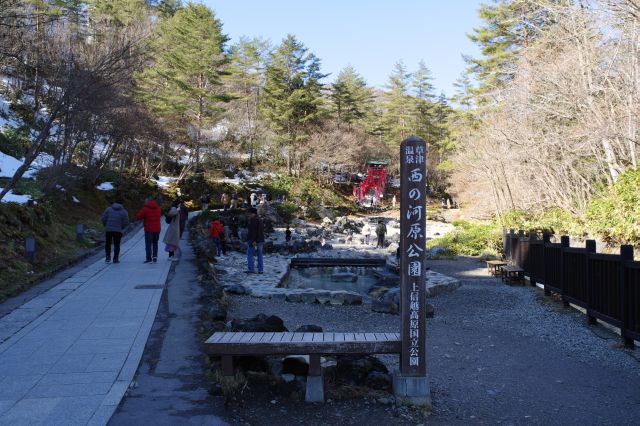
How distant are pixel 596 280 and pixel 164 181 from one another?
31.7m

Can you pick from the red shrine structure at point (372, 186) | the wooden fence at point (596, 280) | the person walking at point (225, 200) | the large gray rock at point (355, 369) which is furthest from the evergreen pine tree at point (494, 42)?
the large gray rock at point (355, 369)

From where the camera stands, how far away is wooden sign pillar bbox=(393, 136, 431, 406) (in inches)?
173

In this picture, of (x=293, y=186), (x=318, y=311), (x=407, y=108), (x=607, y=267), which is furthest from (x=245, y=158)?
(x=607, y=267)

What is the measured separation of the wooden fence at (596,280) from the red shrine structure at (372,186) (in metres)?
33.0

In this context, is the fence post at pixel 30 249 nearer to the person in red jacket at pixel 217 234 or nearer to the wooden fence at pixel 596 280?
the person in red jacket at pixel 217 234

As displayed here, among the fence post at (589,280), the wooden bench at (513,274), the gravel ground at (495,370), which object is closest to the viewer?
the gravel ground at (495,370)

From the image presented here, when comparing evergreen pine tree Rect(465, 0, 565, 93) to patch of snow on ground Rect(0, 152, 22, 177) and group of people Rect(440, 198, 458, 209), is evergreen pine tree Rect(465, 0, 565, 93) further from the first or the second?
patch of snow on ground Rect(0, 152, 22, 177)

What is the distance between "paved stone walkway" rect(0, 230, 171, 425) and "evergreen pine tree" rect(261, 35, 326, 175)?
1438 inches

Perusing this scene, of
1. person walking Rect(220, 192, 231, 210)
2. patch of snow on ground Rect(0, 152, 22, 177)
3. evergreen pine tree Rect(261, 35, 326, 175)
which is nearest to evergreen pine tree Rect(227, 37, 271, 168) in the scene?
evergreen pine tree Rect(261, 35, 326, 175)

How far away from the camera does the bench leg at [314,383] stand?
449 cm

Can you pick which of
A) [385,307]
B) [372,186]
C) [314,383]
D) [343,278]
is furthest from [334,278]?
[372,186]

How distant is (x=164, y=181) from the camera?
35.4m

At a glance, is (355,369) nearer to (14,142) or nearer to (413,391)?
(413,391)

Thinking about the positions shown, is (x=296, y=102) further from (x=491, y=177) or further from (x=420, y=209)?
(x=420, y=209)
